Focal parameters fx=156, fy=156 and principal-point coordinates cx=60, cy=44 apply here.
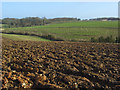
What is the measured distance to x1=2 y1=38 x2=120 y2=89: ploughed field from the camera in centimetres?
318

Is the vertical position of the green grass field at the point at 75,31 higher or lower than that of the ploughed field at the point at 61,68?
higher

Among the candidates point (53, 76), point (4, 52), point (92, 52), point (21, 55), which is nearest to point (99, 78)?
point (53, 76)

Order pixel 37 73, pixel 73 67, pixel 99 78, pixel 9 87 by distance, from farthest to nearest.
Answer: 1. pixel 73 67
2. pixel 37 73
3. pixel 99 78
4. pixel 9 87

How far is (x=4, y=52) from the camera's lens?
496cm

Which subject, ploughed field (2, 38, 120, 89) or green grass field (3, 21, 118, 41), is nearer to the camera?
ploughed field (2, 38, 120, 89)

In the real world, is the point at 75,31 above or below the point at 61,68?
above

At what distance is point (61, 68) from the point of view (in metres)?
3.83

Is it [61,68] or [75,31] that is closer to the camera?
[61,68]

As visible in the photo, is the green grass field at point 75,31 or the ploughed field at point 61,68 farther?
the green grass field at point 75,31

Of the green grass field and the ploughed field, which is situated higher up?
the green grass field

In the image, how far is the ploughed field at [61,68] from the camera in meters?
3.18

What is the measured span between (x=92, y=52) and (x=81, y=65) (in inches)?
46.5

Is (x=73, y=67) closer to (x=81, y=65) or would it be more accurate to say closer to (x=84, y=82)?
(x=81, y=65)

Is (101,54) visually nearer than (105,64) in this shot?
No
